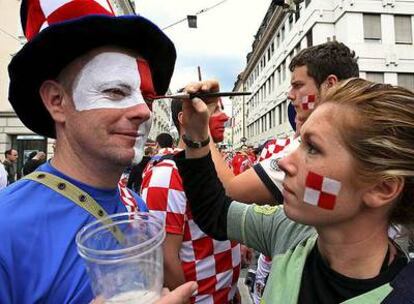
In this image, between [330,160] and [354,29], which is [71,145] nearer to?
[330,160]

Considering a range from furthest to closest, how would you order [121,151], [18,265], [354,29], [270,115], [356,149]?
[270,115] < [354,29] < [121,151] < [356,149] < [18,265]

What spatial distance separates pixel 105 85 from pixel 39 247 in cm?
57

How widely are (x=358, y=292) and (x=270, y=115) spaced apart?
131 feet

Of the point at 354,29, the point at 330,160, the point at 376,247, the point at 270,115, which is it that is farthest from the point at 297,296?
the point at 270,115

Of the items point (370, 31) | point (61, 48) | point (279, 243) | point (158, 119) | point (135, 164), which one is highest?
point (370, 31)

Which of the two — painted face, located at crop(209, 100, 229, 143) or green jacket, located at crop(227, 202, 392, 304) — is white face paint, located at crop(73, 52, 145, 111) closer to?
green jacket, located at crop(227, 202, 392, 304)

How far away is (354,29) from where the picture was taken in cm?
2473

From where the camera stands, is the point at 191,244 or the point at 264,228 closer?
the point at 264,228

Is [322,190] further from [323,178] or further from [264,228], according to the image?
[264,228]

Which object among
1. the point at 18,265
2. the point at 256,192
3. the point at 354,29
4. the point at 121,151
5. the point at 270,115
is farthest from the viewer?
the point at 270,115

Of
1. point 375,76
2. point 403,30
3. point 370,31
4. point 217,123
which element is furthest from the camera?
point 403,30

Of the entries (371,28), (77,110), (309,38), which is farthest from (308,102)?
(309,38)

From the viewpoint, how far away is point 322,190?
1.35m

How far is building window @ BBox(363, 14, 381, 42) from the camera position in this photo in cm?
2494
